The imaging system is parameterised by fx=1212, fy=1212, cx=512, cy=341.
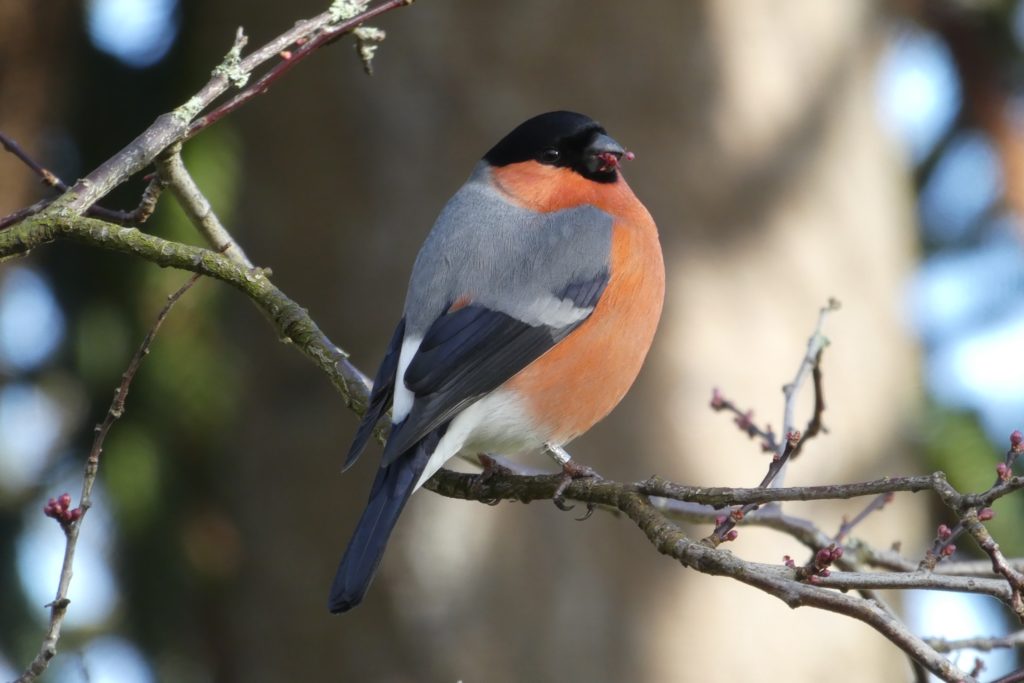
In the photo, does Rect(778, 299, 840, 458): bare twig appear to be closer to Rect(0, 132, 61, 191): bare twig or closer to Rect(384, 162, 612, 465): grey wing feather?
Rect(384, 162, 612, 465): grey wing feather

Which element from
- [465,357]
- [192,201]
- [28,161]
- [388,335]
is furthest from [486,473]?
[388,335]

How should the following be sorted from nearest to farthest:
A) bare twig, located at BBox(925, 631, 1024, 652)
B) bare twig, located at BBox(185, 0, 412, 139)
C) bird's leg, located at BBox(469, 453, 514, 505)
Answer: bare twig, located at BBox(185, 0, 412, 139) → bare twig, located at BBox(925, 631, 1024, 652) → bird's leg, located at BBox(469, 453, 514, 505)

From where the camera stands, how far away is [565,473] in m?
2.77

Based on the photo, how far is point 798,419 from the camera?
5.19m

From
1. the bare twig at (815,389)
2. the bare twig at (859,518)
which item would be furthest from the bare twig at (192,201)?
the bare twig at (859,518)

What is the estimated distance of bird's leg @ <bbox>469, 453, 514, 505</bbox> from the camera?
2831 mm

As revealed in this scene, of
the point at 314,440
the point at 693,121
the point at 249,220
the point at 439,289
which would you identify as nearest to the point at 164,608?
the point at 314,440

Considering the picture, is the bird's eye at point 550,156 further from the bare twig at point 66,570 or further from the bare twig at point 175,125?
the bare twig at point 66,570

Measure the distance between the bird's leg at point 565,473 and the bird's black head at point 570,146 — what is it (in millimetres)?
947

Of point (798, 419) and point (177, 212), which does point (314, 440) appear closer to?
point (177, 212)

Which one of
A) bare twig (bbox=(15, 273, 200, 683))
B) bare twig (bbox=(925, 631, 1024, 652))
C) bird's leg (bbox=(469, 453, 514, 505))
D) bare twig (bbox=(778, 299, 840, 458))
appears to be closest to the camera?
bare twig (bbox=(15, 273, 200, 683))

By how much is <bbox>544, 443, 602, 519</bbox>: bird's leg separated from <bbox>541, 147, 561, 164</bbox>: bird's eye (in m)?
0.97

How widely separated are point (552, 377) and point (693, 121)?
2685 mm

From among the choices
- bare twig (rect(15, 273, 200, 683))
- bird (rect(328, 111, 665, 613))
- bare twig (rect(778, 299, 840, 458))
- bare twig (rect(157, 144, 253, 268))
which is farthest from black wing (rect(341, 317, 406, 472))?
bare twig (rect(778, 299, 840, 458))
